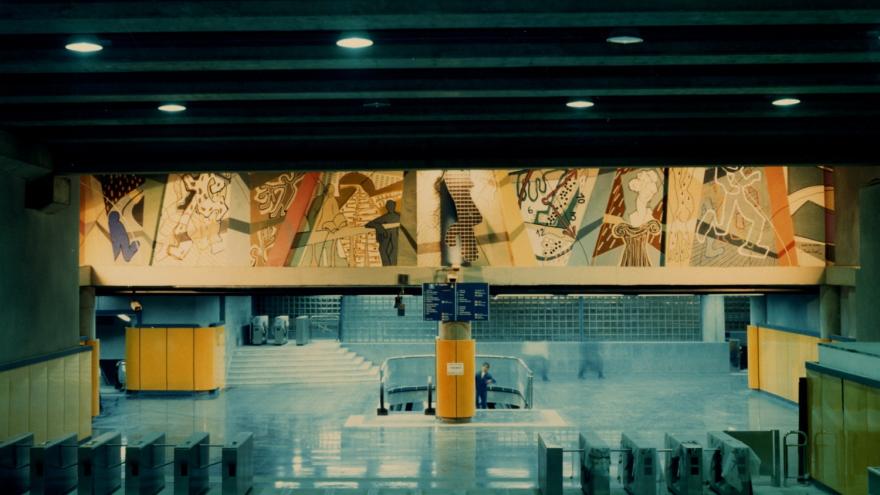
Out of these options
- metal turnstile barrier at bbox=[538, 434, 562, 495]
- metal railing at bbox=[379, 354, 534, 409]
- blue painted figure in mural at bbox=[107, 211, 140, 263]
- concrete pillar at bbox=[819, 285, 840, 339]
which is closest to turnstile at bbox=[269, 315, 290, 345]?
metal railing at bbox=[379, 354, 534, 409]

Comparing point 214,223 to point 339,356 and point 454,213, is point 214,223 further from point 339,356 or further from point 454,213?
point 339,356

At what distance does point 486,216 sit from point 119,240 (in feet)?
23.8

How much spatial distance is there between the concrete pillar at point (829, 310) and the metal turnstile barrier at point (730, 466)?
7583mm

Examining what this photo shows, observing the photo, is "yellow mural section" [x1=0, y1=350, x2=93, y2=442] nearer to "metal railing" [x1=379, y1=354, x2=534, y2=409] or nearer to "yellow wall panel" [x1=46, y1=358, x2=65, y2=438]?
"yellow wall panel" [x1=46, y1=358, x2=65, y2=438]

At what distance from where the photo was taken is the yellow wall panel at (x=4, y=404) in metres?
11.3

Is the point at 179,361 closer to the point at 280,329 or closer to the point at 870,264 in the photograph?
the point at 280,329

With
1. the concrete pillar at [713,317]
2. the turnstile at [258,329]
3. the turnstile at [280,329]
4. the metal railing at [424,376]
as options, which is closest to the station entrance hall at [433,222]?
the metal railing at [424,376]

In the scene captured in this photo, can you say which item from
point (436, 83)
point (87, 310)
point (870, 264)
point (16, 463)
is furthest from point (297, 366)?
point (436, 83)

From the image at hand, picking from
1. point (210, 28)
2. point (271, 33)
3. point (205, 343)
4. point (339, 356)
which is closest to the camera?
point (210, 28)

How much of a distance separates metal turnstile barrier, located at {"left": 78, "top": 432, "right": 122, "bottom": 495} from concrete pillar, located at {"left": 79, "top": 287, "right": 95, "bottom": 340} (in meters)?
7.80

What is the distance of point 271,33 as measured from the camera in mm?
7387

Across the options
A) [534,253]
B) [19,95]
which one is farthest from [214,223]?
[19,95]

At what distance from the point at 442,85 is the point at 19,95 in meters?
4.09

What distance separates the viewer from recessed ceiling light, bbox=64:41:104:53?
7.16 m
